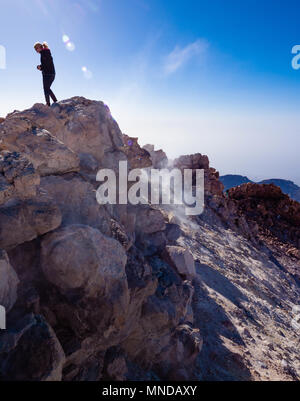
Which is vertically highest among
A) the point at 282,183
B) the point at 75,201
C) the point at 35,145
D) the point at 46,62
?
the point at 282,183

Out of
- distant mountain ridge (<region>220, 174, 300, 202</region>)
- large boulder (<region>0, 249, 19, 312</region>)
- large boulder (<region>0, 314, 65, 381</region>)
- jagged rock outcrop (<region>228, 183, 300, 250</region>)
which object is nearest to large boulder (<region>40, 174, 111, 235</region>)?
large boulder (<region>0, 249, 19, 312</region>)

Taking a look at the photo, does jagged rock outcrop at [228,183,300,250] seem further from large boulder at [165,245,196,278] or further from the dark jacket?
the dark jacket

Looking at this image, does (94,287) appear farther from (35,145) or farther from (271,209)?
(271,209)

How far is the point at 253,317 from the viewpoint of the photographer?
11.6 metres

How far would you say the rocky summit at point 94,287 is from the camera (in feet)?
14.3

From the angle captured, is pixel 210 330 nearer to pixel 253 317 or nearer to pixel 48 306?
pixel 253 317

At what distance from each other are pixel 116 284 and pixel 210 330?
5.75 m

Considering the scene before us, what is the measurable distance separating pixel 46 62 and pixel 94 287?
810 cm

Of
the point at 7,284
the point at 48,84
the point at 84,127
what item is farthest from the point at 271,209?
the point at 7,284

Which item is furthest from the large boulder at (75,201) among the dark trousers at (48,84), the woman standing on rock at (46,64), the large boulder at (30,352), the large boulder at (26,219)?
the woman standing on rock at (46,64)

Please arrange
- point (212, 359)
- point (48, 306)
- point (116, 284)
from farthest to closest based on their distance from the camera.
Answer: point (212, 359)
point (116, 284)
point (48, 306)

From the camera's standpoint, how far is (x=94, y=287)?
4934 mm

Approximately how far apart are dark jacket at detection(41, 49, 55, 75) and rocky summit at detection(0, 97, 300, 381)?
1257 mm
